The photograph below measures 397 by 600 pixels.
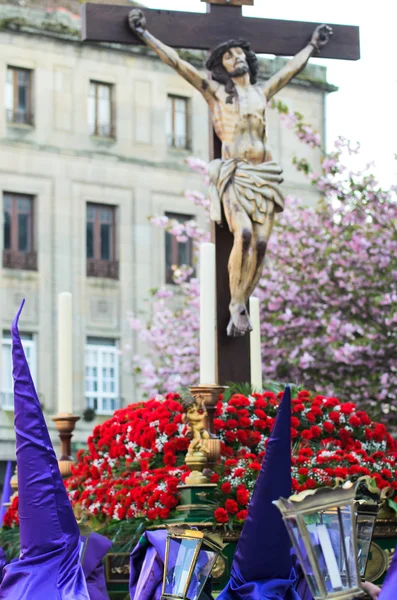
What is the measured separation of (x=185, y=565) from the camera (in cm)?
546

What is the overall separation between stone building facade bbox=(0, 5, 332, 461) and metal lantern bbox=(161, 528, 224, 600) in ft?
85.1

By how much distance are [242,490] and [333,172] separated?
37.3ft

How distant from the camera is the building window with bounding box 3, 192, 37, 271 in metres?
32.5

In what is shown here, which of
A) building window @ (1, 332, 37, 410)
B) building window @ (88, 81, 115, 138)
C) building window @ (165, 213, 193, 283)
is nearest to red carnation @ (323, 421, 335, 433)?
building window @ (1, 332, 37, 410)

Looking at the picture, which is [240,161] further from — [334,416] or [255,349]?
[334,416]

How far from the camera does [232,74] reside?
900 centimetres

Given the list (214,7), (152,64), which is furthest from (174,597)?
(152,64)

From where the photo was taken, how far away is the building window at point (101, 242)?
33.6 metres

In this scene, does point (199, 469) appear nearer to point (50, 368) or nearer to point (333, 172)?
point (333, 172)

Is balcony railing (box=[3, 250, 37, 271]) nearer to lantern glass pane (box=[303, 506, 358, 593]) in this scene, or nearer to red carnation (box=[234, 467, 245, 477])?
red carnation (box=[234, 467, 245, 477])

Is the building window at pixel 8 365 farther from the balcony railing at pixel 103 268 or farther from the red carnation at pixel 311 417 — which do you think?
the red carnation at pixel 311 417

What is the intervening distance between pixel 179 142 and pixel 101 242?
3.38 m

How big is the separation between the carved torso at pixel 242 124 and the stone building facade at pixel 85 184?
22821 millimetres

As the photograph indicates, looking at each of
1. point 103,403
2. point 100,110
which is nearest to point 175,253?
point 100,110
